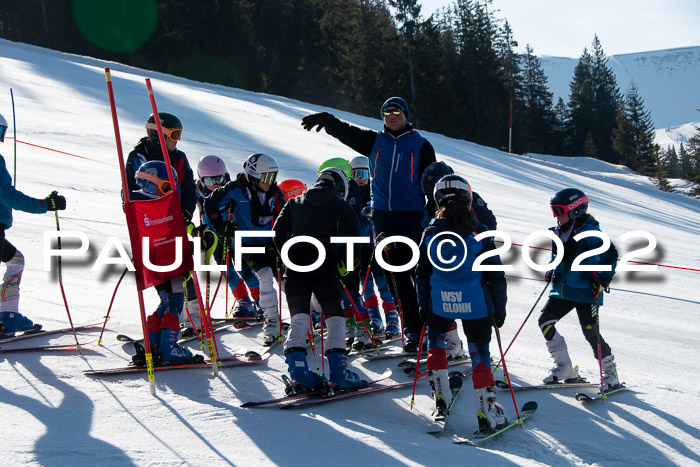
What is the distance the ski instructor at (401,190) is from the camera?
5.61m

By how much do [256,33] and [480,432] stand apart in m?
46.5

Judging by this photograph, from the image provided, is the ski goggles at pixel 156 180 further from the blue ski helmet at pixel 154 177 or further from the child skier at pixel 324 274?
the child skier at pixel 324 274

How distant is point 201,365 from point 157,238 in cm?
114

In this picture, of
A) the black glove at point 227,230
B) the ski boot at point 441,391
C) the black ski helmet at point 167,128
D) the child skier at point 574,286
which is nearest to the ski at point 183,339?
the black glove at point 227,230

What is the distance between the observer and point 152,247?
4789mm

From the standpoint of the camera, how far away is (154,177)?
519 centimetres

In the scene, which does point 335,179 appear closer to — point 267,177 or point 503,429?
point 267,177

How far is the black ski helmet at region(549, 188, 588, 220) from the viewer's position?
5.15 m

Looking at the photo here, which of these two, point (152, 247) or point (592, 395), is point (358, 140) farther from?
point (592, 395)

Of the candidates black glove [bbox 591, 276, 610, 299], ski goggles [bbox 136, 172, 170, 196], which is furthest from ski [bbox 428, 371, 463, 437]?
ski goggles [bbox 136, 172, 170, 196]

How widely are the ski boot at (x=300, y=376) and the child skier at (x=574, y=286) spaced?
1.98 m

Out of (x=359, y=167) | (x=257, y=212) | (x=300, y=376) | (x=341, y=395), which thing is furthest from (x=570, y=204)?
(x=257, y=212)

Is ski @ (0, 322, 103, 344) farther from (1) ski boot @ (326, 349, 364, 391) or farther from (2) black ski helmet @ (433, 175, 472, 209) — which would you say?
(2) black ski helmet @ (433, 175, 472, 209)

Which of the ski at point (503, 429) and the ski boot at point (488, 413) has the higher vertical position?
the ski boot at point (488, 413)
